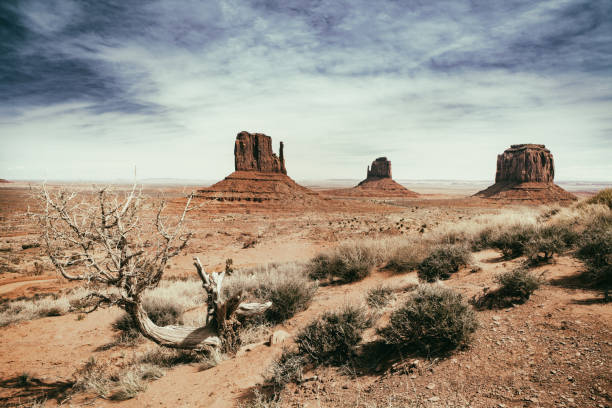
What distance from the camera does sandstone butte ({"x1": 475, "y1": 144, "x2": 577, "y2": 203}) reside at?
232 ft

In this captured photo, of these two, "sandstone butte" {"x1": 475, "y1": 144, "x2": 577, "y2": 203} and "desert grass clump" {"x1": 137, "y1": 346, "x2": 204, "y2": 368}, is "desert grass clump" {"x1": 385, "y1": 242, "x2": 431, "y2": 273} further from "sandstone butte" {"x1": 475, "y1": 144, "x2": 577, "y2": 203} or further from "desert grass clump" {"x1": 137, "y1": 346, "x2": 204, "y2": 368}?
"sandstone butte" {"x1": 475, "y1": 144, "x2": 577, "y2": 203}

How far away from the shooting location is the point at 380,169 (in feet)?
376

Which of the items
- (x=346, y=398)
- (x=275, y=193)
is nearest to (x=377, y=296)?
(x=346, y=398)

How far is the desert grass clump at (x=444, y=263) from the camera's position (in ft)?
23.3

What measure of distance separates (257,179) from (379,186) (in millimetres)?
59786

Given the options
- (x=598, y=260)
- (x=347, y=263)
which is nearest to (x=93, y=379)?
(x=347, y=263)

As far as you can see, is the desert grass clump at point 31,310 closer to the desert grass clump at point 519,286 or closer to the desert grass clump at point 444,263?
the desert grass clump at point 444,263

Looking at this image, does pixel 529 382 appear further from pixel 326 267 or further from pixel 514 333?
pixel 326 267

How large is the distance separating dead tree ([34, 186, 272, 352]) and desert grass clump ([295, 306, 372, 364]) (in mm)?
1445

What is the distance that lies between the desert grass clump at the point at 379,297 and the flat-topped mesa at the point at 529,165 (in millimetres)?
95078

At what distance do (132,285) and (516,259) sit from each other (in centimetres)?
862

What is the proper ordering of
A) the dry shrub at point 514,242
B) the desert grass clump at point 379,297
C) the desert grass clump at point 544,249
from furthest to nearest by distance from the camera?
the dry shrub at point 514,242 < the desert grass clump at point 544,249 < the desert grass clump at point 379,297

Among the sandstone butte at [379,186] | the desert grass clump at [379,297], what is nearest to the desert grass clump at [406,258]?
the desert grass clump at [379,297]

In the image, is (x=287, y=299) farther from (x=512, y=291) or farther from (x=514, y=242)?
(x=514, y=242)
